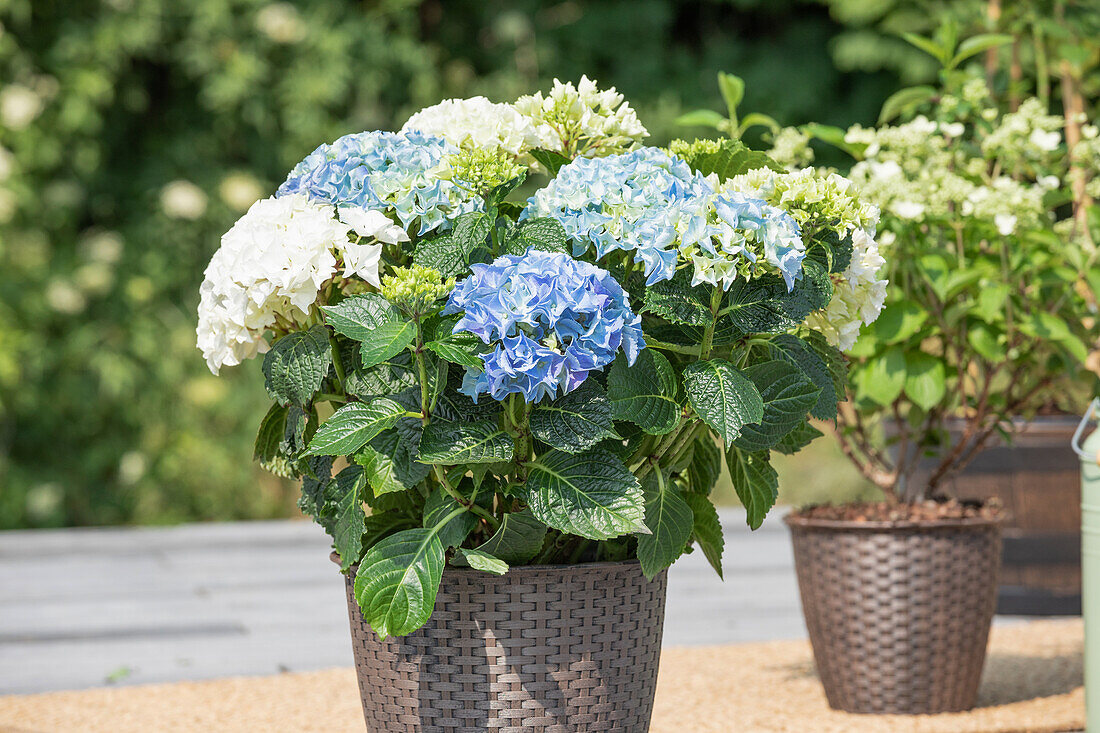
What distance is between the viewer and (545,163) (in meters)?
1.37

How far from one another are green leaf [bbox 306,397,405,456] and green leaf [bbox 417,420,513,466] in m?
0.04

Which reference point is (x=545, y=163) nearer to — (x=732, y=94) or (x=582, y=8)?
(x=732, y=94)

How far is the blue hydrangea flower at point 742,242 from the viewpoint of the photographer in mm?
1158

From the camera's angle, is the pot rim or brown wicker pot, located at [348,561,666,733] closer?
brown wicker pot, located at [348,561,666,733]

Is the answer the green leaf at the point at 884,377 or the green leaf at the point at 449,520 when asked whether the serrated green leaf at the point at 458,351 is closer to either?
the green leaf at the point at 449,520

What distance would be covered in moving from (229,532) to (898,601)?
2882 mm

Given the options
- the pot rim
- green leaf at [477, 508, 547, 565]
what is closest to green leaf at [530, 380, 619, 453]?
green leaf at [477, 508, 547, 565]

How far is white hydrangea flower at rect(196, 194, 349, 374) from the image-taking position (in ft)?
3.96

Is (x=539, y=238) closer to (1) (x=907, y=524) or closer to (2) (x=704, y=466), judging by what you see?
(2) (x=704, y=466)

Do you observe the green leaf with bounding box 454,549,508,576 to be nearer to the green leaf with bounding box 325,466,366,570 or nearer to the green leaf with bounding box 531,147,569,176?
the green leaf with bounding box 325,466,366,570

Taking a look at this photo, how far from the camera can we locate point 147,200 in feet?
15.5

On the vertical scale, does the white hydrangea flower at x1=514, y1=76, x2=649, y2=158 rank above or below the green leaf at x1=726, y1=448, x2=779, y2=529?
above

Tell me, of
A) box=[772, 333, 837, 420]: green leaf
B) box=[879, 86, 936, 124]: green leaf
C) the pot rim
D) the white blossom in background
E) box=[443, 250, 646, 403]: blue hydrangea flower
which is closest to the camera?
box=[443, 250, 646, 403]: blue hydrangea flower

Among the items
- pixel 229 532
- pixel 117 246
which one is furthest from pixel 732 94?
pixel 117 246
